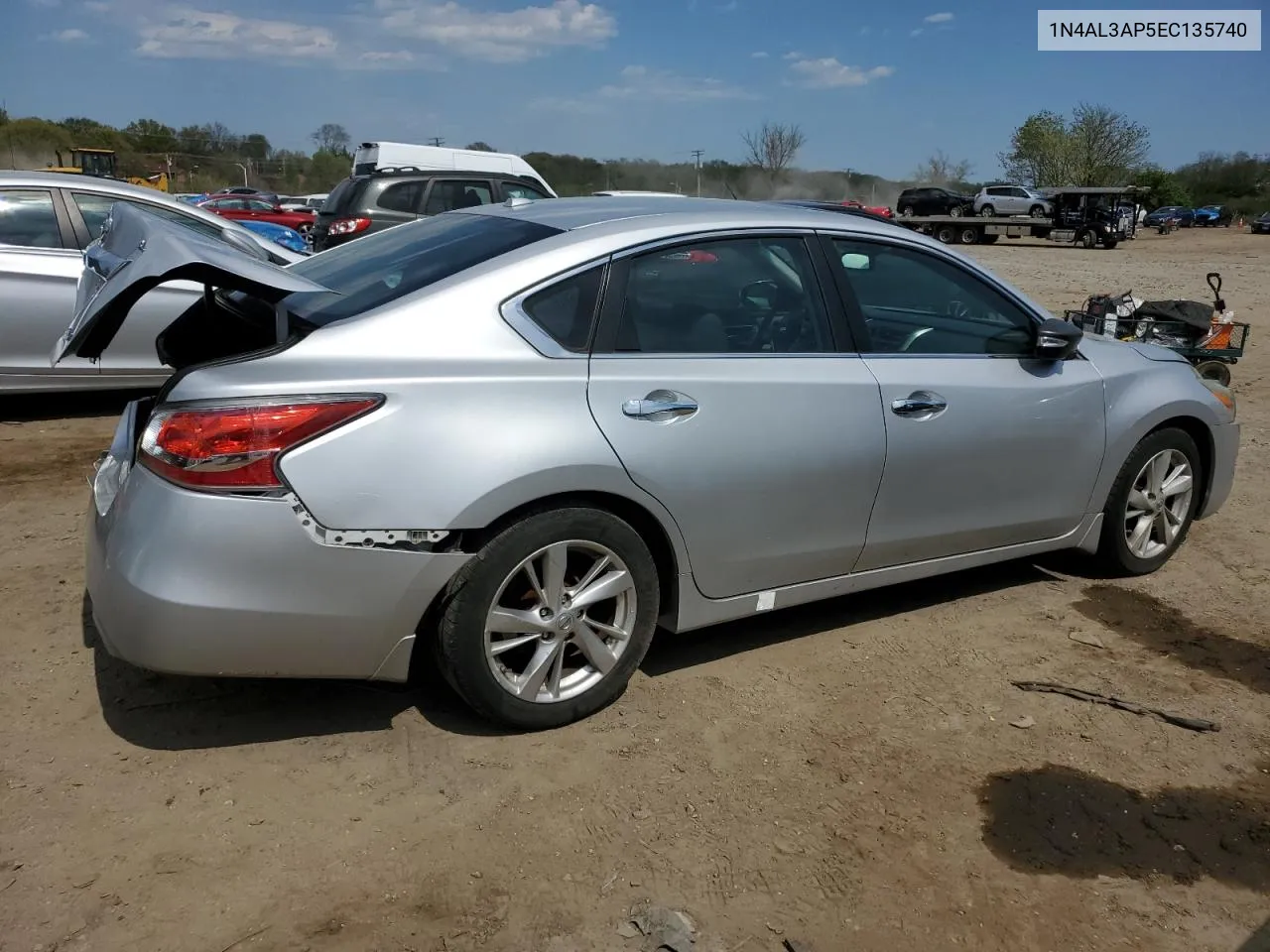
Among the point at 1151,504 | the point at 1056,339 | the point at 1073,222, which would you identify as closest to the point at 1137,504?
the point at 1151,504

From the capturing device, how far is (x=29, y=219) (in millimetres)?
6660

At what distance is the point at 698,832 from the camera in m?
2.79

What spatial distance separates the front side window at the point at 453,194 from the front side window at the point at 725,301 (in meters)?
9.03

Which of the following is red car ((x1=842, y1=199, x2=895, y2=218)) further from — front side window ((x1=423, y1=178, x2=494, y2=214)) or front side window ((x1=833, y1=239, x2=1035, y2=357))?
front side window ((x1=833, y1=239, x2=1035, y2=357))

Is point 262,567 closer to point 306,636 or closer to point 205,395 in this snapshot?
point 306,636

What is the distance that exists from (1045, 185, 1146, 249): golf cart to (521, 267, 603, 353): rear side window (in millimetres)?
39851

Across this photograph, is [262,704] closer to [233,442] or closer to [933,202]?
[233,442]

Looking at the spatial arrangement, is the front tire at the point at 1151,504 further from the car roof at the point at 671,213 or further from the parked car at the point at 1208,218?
the parked car at the point at 1208,218

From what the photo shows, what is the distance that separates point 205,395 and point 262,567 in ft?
1.55

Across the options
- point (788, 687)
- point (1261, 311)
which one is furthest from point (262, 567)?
point (1261, 311)

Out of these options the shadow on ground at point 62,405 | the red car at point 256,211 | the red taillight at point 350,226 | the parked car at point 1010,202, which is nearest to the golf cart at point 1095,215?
the parked car at point 1010,202

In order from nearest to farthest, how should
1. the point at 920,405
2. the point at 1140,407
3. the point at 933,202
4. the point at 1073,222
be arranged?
the point at 920,405 → the point at 1140,407 → the point at 1073,222 → the point at 933,202

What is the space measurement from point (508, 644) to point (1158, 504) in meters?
3.23

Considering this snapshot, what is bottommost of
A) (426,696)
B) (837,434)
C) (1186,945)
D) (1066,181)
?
(1186,945)
